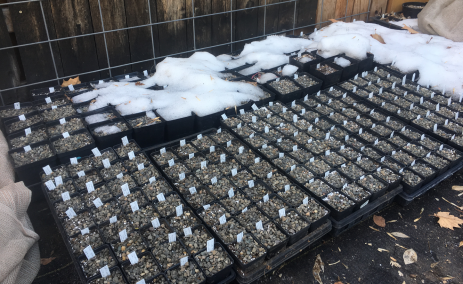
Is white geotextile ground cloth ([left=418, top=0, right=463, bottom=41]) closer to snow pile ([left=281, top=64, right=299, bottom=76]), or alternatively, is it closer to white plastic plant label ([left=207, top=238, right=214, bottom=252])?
snow pile ([left=281, top=64, right=299, bottom=76])

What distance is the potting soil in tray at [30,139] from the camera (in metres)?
2.38

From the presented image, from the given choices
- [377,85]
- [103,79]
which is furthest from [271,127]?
[103,79]

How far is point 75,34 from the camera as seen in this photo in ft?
9.39

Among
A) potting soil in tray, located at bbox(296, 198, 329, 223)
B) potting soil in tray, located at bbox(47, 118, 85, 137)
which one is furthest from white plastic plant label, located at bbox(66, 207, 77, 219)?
potting soil in tray, located at bbox(296, 198, 329, 223)

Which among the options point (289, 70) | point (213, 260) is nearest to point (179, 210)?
point (213, 260)

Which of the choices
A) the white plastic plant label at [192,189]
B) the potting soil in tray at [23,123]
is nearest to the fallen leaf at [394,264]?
the white plastic plant label at [192,189]

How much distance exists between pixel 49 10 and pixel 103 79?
2.32 ft

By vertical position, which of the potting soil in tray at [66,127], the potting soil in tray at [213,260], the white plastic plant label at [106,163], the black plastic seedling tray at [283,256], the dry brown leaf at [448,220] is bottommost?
the dry brown leaf at [448,220]

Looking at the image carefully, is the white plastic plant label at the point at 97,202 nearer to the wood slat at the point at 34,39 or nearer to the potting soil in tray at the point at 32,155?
the potting soil in tray at the point at 32,155

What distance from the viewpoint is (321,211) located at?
6.66 ft

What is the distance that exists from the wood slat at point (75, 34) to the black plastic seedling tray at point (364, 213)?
249 centimetres

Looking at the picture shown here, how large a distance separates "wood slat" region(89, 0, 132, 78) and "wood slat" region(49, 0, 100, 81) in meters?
0.05

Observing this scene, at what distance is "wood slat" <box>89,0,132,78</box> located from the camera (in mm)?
2898

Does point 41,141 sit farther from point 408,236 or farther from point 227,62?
point 408,236
